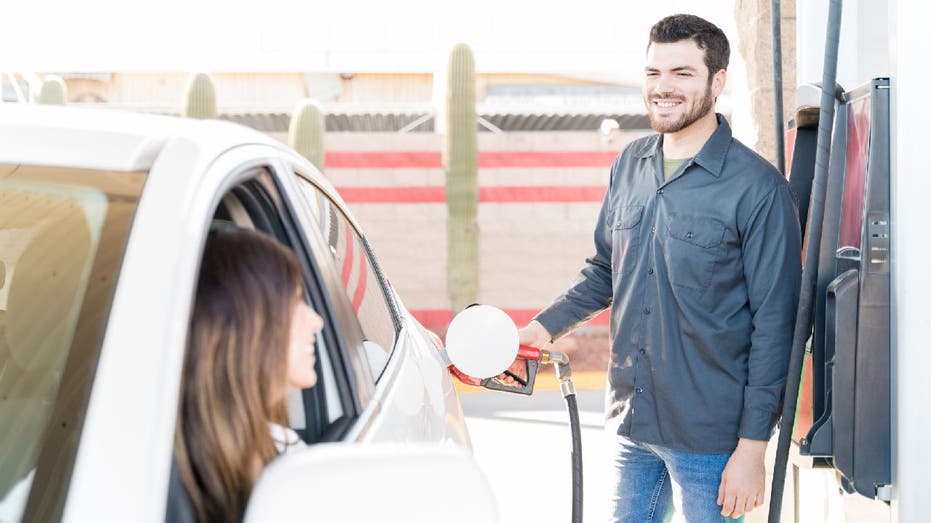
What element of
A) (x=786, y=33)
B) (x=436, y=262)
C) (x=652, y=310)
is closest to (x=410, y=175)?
(x=436, y=262)

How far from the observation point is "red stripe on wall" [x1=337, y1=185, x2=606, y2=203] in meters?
19.0

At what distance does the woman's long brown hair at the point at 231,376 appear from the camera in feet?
4.55

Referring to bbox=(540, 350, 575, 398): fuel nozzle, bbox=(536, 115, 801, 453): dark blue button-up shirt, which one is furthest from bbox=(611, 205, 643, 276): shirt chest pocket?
bbox=(540, 350, 575, 398): fuel nozzle

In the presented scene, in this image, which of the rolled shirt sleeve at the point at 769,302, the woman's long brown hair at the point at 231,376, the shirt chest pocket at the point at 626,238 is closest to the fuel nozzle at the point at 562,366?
the shirt chest pocket at the point at 626,238

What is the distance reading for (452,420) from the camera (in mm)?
2691

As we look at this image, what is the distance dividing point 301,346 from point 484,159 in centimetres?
1769

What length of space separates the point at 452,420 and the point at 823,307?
36.4 inches

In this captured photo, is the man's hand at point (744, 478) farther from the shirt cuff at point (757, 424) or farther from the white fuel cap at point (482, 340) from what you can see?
the white fuel cap at point (482, 340)

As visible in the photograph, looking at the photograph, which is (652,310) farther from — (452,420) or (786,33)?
(786,33)

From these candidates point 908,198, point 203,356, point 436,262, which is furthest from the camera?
point 436,262

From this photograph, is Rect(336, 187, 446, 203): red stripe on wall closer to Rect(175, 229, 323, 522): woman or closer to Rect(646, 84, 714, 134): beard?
Rect(646, 84, 714, 134): beard

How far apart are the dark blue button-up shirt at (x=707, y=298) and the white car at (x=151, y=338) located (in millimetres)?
672

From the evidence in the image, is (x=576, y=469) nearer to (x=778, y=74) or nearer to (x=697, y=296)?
(x=697, y=296)

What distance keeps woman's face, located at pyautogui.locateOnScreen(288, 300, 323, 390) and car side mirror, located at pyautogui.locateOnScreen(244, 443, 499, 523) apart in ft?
1.24
